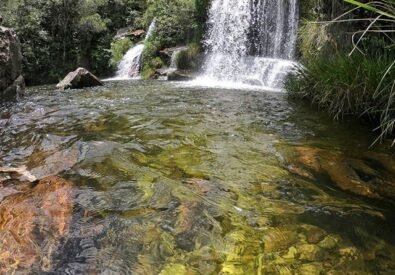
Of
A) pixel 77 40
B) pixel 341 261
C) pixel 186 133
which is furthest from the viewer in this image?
pixel 77 40

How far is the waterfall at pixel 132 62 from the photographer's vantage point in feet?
49.8

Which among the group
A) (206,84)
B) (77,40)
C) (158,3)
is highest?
(158,3)

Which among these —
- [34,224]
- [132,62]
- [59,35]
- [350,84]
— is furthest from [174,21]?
[34,224]

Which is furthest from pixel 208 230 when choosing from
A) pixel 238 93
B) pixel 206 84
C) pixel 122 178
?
pixel 206 84

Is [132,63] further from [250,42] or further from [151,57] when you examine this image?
[250,42]

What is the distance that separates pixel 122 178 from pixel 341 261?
2.22 metres

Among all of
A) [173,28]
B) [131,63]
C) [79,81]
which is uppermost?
[173,28]

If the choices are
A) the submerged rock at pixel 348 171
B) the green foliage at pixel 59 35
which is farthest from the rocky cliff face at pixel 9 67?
the submerged rock at pixel 348 171

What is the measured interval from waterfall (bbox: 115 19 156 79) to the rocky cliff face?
570 centimetres

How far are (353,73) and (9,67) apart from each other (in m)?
7.73

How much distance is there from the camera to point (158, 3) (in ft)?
51.3

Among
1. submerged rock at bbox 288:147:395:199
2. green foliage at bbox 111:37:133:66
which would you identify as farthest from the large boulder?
submerged rock at bbox 288:147:395:199

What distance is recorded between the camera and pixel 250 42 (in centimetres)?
1290

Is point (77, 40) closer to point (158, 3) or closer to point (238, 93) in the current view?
point (158, 3)
